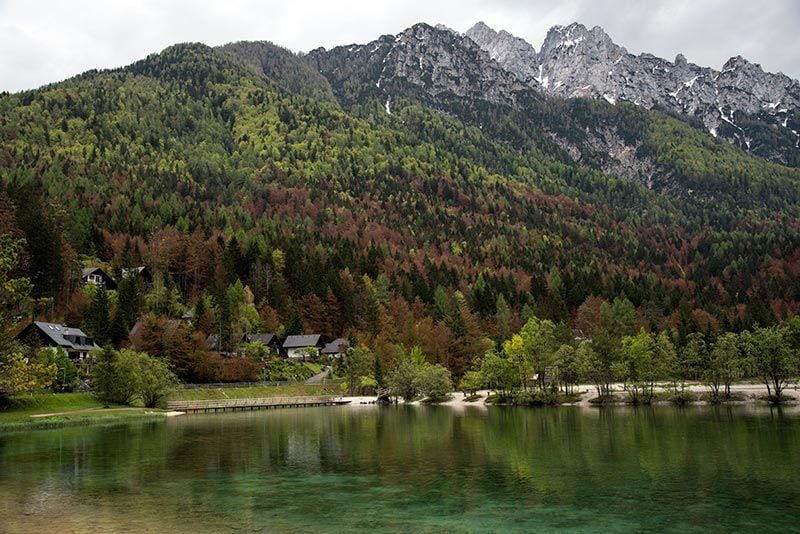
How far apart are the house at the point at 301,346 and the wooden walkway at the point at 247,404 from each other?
19.3 metres

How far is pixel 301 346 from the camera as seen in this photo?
13712cm

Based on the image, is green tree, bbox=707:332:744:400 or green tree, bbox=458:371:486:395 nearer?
green tree, bbox=707:332:744:400

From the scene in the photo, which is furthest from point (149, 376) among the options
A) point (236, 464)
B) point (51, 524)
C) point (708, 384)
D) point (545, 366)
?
point (708, 384)

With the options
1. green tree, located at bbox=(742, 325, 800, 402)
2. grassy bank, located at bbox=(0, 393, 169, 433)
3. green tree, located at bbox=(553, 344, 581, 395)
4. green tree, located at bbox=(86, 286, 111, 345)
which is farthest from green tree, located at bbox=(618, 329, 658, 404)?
green tree, located at bbox=(86, 286, 111, 345)

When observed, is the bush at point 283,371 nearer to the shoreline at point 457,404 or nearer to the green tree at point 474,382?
the shoreline at point 457,404

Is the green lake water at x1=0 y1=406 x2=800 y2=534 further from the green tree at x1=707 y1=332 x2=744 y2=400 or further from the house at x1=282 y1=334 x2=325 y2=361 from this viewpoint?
the house at x1=282 y1=334 x2=325 y2=361

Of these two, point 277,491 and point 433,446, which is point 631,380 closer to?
point 433,446

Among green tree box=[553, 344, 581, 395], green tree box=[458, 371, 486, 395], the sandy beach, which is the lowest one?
the sandy beach

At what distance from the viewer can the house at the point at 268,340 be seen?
13171 cm

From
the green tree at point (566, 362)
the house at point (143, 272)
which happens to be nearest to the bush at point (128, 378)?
the house at point (143, 272)

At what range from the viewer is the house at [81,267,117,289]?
12799 centimetres

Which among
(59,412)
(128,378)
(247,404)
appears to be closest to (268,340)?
(247,404)

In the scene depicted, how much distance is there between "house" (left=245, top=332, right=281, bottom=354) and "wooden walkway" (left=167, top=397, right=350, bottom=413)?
20.7 meters

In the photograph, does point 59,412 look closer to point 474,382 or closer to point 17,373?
point 17,373
